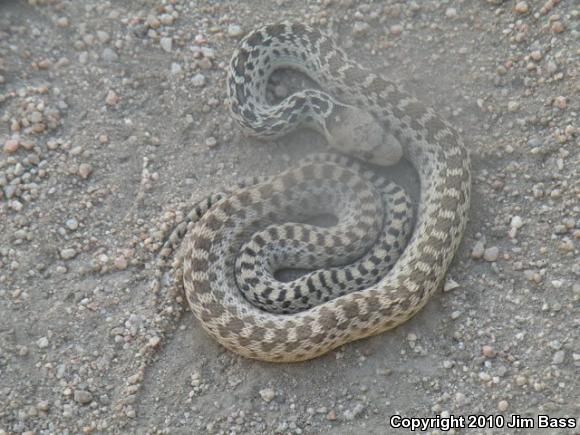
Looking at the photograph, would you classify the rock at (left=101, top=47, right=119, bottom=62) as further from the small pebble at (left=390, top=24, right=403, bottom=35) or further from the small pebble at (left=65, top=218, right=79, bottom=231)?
the small pebble at (left=390, top=24, right=403, bottom=35)

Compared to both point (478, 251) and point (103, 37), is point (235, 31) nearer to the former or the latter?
point (103, 37)

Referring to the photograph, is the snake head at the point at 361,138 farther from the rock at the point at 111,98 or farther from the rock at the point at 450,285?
the rock at the point at 111,98

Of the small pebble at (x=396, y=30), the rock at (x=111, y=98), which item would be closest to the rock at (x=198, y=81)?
the rock at (x=111, y=98)

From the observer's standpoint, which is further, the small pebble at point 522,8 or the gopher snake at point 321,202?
the small pebble at point 522,8

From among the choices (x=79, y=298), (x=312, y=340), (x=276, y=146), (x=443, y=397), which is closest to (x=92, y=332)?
(x=79, y=298)

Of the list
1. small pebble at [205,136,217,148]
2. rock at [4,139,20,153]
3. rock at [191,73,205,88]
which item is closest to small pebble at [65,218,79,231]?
rock at [4,139,20,153]

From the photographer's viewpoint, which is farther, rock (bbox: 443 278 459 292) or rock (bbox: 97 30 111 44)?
rock (bbox: 97 30 111 44)
